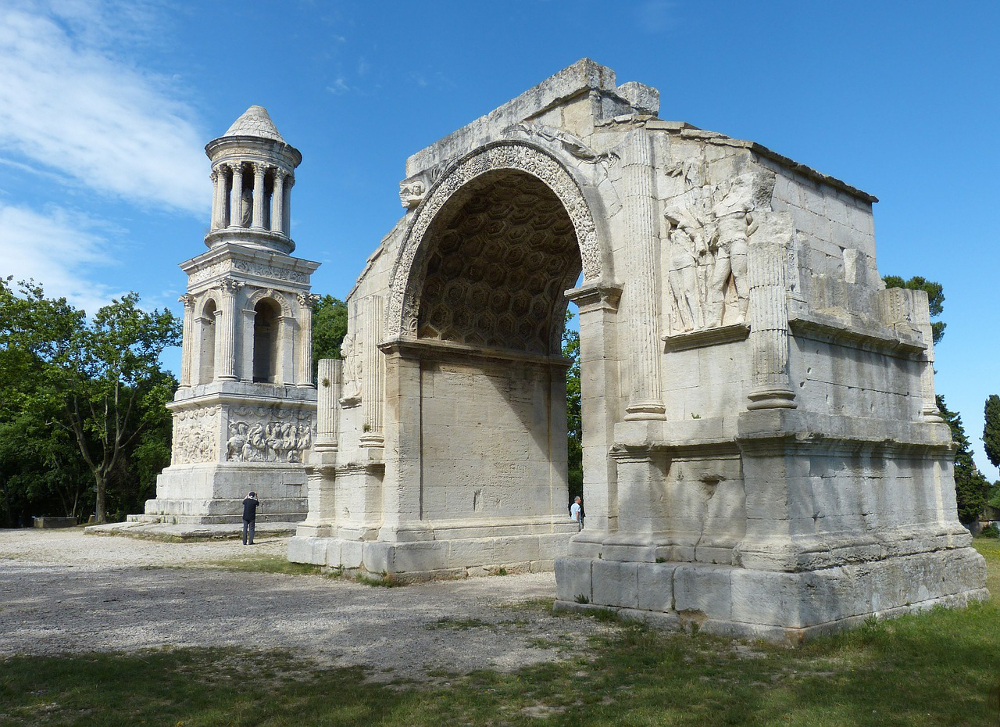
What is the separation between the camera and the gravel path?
698 cm

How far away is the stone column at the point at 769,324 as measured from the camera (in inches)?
289

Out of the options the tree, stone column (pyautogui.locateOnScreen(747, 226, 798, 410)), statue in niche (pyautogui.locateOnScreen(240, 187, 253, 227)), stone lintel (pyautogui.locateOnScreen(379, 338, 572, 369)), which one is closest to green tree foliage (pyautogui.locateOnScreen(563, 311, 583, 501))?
statue in niche (pyautogui.locateOnScreen(240, 187, 253, 227))

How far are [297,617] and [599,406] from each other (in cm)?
384

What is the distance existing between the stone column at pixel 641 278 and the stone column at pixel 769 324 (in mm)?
1144

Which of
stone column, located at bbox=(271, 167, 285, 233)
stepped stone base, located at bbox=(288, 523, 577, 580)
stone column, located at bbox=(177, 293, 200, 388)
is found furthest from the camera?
stone column, located at bbox=(271, 167, 285, 233)

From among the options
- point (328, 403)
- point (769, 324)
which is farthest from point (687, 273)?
point (328, 403)

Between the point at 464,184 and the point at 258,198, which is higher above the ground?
the point at 258,198

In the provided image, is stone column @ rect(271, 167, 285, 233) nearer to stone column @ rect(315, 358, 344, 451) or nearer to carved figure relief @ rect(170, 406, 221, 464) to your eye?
carved figure relief @ rect(170, 406, 221, 464)

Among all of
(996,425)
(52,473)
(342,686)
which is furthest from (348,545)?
(996,425)

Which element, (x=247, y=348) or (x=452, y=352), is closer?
(x=452, y=352)

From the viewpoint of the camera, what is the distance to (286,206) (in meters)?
25.2

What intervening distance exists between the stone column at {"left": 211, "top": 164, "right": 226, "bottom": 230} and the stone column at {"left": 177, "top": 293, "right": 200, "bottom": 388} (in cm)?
228

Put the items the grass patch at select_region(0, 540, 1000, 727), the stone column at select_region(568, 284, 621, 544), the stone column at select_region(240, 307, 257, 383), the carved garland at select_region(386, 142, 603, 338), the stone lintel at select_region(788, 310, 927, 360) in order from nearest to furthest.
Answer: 1. the grass patch at select_region(0, 540, 1000, 727)
2. the stone lintel at select_region(788, 310, 927, 360)
3. the stone column at select_region(568, 284, 621, 544)
4. the carved garland at select_region(386, 142, 603, 338)
5. the stone column at select_region(240, 307, 257, 383)

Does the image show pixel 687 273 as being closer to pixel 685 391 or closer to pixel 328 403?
pixel 685 391
